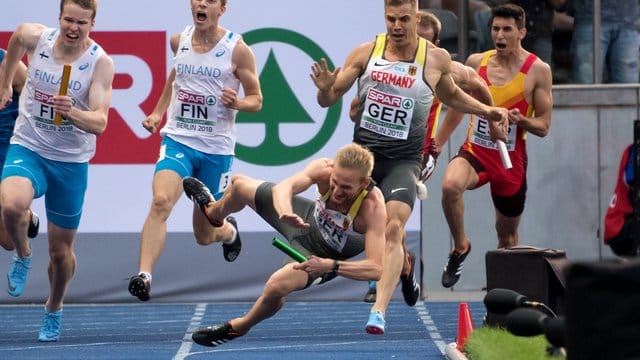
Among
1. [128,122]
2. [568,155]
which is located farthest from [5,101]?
[568,155]

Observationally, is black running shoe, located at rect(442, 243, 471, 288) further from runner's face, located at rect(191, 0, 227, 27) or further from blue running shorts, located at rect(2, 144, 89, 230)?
blue running shorts, located at rect(2, 144, 89, 230)

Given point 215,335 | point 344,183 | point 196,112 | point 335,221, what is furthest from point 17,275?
point 344,183

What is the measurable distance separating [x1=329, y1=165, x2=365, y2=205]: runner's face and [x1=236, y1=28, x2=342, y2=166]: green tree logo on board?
20.5 ft

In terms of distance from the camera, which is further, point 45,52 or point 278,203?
point 45,52

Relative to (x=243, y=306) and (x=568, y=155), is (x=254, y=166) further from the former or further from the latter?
(x=568, y=155)

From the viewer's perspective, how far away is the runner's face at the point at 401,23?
1118 centimetres

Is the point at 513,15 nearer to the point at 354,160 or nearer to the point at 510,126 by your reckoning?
the point at 510,126

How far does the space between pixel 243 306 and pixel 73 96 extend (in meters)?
4.96

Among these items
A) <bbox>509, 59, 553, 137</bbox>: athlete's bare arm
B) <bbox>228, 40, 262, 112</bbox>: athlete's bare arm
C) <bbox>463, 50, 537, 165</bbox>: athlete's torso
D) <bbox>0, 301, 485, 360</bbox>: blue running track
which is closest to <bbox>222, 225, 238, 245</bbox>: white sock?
<bbox>0, 301, 485, 360</bbox>: blue running track

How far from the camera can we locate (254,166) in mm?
16047

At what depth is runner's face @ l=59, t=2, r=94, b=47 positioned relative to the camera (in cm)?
1136

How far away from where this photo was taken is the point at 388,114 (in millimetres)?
11414

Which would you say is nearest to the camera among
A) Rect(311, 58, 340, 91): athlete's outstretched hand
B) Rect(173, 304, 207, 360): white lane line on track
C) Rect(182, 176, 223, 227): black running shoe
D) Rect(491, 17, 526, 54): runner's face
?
Rect(311, 58, 340, 91): athlete's outstretched hand

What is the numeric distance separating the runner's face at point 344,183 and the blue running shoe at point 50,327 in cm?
347
